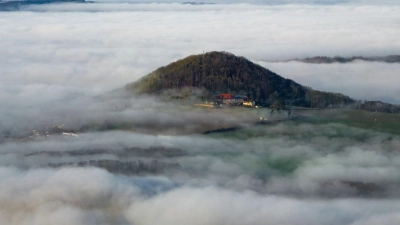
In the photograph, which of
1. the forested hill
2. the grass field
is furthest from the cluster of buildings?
the grass field

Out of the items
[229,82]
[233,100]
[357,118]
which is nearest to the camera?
[357,118]

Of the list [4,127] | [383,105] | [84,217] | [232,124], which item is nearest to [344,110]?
[383,105]

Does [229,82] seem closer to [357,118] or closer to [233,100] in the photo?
[233,100]

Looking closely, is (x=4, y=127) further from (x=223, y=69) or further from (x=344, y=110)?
(x=344, y=110)

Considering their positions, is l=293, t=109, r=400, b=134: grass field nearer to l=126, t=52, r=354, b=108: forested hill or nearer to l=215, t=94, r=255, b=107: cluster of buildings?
l=215, t=94, r=255, b=107: cluster of buildings

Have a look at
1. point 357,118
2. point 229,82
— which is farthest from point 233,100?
point 357,118

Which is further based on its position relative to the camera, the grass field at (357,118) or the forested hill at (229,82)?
the forested hill at (229,82)

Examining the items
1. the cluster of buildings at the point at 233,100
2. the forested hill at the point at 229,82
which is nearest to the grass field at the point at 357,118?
the cluster of buildings at the point at 233,100

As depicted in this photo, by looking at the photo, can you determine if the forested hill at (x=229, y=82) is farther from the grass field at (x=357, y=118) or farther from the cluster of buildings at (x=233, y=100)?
the grass field at (x=357, y=118)
